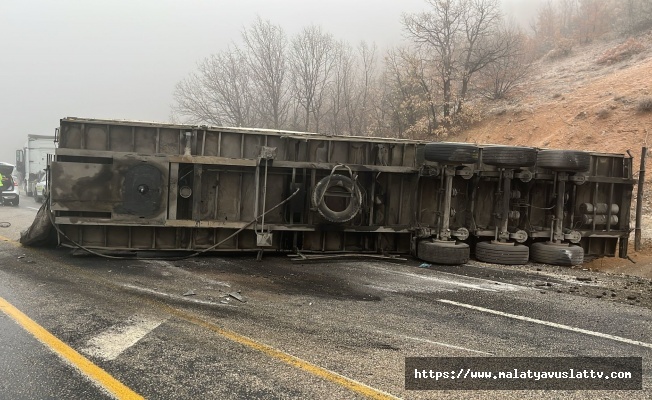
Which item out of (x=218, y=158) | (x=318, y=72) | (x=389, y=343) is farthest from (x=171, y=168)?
(x=318, y=72)

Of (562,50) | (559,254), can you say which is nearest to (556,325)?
(559,254)

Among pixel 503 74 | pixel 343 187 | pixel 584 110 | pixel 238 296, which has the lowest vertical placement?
pixel 238 296

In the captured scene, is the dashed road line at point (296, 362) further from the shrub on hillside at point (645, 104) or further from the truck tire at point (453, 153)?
the shrub on hillside at point (645, 104)

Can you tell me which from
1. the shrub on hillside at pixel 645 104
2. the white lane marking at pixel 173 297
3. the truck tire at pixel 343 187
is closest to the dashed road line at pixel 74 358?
the white lane marking at pixel 173 297

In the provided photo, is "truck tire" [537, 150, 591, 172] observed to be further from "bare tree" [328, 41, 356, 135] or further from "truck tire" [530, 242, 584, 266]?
"bare tree" [328, 41, 356, 135]

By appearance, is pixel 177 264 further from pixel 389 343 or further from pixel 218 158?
pixel 389 343

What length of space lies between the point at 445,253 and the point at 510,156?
86.1 inches

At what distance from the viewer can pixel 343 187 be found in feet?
27.5

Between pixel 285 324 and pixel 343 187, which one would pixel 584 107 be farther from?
pixel 285 324

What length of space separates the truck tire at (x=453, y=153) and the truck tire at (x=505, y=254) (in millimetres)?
1728

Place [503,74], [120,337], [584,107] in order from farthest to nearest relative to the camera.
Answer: [503,74]
[584,107]
[120,337]

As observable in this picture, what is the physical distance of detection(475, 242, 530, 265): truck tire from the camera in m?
8.59

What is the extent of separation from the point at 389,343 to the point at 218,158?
196 inches

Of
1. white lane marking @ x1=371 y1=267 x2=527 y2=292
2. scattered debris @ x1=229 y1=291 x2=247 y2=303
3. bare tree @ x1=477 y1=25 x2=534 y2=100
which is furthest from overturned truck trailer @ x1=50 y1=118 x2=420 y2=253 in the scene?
bare tree @ x1=477 y1=25 x2=534 y2=100
